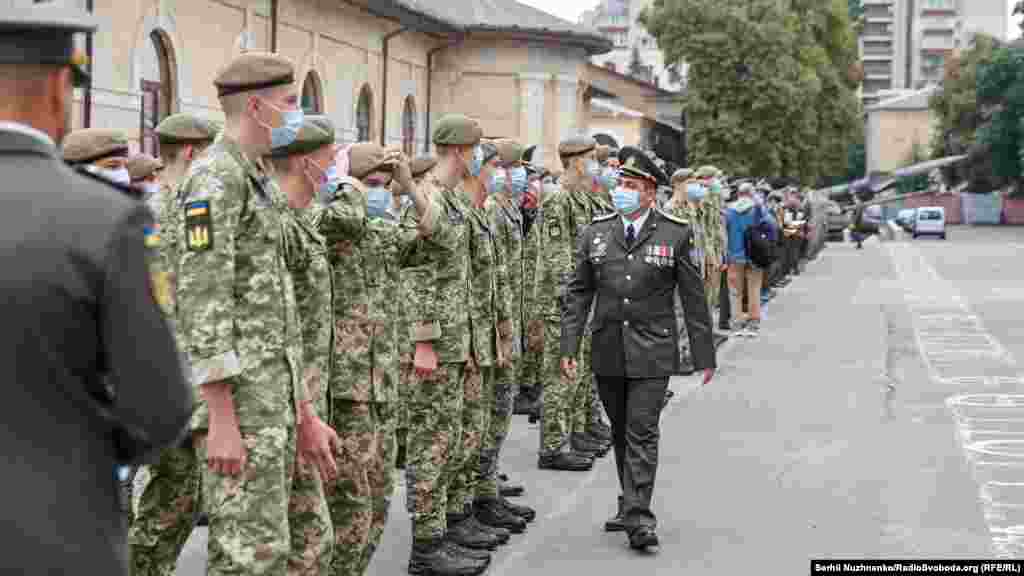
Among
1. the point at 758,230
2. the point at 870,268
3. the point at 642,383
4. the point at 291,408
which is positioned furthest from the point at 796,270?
the point at 291,408

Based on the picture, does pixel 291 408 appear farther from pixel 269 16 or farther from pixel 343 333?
pixel 269 16

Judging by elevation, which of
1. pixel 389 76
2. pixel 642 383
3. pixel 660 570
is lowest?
pixel 660 570

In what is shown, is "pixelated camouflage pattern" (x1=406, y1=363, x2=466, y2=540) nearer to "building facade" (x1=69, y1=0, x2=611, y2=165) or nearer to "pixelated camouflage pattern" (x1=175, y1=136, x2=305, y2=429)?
"pixelated camouflage pattern" (x1=175, y1=136, x2=305, y2=429)

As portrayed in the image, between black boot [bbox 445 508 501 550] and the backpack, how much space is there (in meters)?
14.1

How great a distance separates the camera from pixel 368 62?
2717 centimetres

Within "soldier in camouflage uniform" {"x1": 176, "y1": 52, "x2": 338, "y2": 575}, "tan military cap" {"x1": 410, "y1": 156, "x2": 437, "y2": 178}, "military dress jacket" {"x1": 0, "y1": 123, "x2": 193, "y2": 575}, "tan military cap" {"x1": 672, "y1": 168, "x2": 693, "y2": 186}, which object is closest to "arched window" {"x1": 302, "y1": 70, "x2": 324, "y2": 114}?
"tan military cap" {"x1": 672, "y1": 168, "x2": 693, "y2": 186}

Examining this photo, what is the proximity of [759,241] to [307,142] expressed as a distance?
16628 mm

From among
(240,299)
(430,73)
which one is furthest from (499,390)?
(430,73)

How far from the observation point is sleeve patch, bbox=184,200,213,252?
498 centimetres

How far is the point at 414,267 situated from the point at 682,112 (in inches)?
2091

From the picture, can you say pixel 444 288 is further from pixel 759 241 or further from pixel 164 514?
pixel 759 241

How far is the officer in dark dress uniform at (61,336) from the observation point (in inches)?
111

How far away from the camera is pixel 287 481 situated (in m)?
5.14

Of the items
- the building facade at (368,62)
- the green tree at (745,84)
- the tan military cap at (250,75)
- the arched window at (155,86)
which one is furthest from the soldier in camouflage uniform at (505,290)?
the green tree at (745,84)
